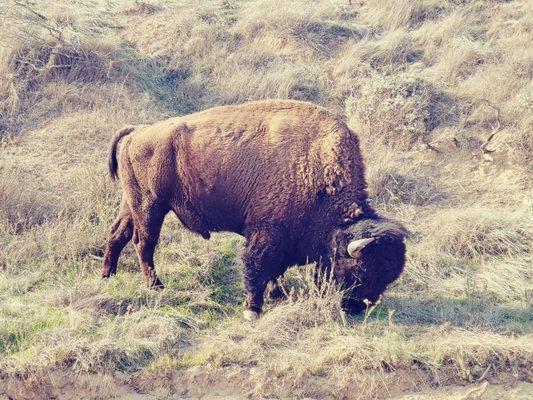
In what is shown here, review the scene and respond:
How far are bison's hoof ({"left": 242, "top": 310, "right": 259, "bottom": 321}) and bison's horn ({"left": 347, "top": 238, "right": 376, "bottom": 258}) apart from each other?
3.72 feet

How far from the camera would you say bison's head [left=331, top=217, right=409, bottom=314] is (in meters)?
5.53

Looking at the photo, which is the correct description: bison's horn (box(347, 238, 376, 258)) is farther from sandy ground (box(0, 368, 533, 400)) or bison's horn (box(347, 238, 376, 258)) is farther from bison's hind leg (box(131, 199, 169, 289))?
bison's hind leg (box(131, 199, 169, 289))

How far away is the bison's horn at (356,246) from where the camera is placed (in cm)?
544

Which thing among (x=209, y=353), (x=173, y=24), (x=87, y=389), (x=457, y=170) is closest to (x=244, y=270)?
(x=209, y=353)

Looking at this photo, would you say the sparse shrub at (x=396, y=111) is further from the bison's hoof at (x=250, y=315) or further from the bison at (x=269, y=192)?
the bison's hoof at (x=250, y=315)

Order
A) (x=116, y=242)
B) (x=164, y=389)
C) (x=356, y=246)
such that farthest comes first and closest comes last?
(x=116, y=242) → (x=356, y=246) → (x=164, y=389)

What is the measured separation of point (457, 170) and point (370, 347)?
4651 millimetres

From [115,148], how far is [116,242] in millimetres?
1025

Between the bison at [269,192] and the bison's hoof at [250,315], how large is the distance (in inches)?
0.4

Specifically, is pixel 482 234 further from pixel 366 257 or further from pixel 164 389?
pixel 164 389

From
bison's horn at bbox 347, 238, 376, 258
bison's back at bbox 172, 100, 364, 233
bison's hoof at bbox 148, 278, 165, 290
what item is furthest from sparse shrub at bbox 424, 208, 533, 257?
bison's hoof at bbox 148, 278, 165, 290

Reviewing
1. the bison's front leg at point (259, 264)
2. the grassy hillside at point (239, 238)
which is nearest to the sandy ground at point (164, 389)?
the grassy hillside at point (239, 238)

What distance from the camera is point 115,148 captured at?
675 cm

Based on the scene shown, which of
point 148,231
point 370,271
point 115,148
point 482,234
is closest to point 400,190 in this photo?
point 482,234
